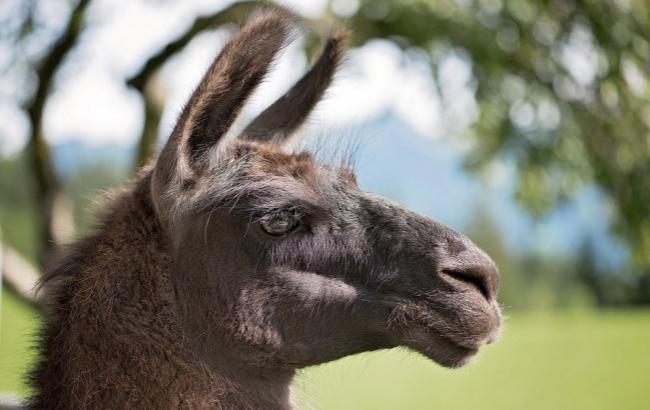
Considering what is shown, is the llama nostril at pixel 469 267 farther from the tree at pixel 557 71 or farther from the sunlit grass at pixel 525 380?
the sunlit grass at pixel 525 380

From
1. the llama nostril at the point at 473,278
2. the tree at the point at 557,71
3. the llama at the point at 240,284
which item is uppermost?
the llama nostril at the point at 473,278

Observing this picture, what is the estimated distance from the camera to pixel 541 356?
2458cm

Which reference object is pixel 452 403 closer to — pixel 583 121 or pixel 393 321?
pixel 583 121

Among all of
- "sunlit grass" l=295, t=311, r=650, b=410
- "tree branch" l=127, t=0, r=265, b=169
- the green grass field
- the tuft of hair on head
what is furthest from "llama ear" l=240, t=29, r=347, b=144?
"sunlit grass" l=295, t=311, r=650, b=410

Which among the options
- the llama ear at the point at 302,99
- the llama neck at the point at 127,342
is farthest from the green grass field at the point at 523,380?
the llama neck at the point at 127,342

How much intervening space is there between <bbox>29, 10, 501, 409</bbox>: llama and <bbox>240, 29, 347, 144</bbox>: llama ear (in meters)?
0.64

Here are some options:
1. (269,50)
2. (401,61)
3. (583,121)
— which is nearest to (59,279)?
(269,50)

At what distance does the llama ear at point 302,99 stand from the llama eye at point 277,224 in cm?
76

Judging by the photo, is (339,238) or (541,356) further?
(541,356)

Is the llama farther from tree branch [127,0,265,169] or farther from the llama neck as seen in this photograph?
tree branch [127,0,265,169]

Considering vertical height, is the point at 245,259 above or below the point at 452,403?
above

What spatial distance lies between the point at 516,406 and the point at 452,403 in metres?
1.37

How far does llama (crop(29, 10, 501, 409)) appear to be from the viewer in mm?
3068

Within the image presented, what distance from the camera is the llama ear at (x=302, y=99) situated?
12.9 ft
